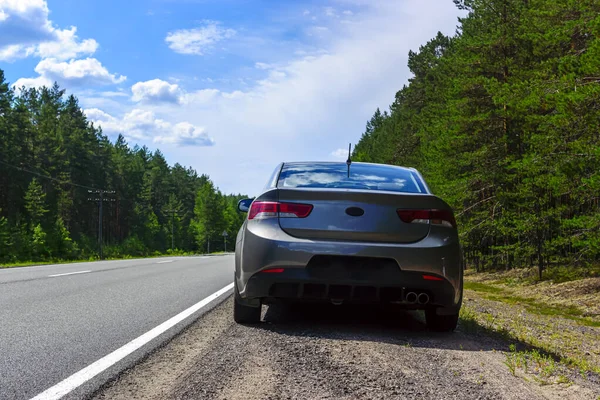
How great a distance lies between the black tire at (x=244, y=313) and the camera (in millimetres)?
5691

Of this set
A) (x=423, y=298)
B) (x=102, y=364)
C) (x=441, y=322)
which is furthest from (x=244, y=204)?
(x=102, y=364)

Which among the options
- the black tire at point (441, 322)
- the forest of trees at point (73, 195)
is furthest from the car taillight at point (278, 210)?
the forest of trees at point (73, 195)

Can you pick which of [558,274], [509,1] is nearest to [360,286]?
[558,274]

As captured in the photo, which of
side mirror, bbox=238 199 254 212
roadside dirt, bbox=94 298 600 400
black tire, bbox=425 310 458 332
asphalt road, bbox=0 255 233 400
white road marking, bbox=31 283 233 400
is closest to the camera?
roadside dirt, bbox=94 298 600 400

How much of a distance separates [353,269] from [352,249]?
188 mm

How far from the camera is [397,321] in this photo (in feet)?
20.8

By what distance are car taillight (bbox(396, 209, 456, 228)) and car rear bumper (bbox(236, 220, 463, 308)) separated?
0.34 feet

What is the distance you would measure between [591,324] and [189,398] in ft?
36.2

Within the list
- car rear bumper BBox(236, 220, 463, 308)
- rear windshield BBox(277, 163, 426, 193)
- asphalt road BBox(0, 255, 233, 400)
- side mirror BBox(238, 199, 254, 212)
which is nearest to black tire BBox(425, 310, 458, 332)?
car rear bumper BBox(236, 220, 463, 308)

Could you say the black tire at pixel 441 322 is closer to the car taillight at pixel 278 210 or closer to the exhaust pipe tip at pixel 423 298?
the exhaust pipe tip at pixel 423 298

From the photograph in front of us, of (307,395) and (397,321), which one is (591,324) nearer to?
(397,321)

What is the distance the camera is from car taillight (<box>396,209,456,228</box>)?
5176mm

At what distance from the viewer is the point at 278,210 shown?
5.24 metres

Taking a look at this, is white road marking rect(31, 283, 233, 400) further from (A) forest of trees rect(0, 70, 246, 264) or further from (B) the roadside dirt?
(A) forest of trees rect(0, 70, 246, 264)
